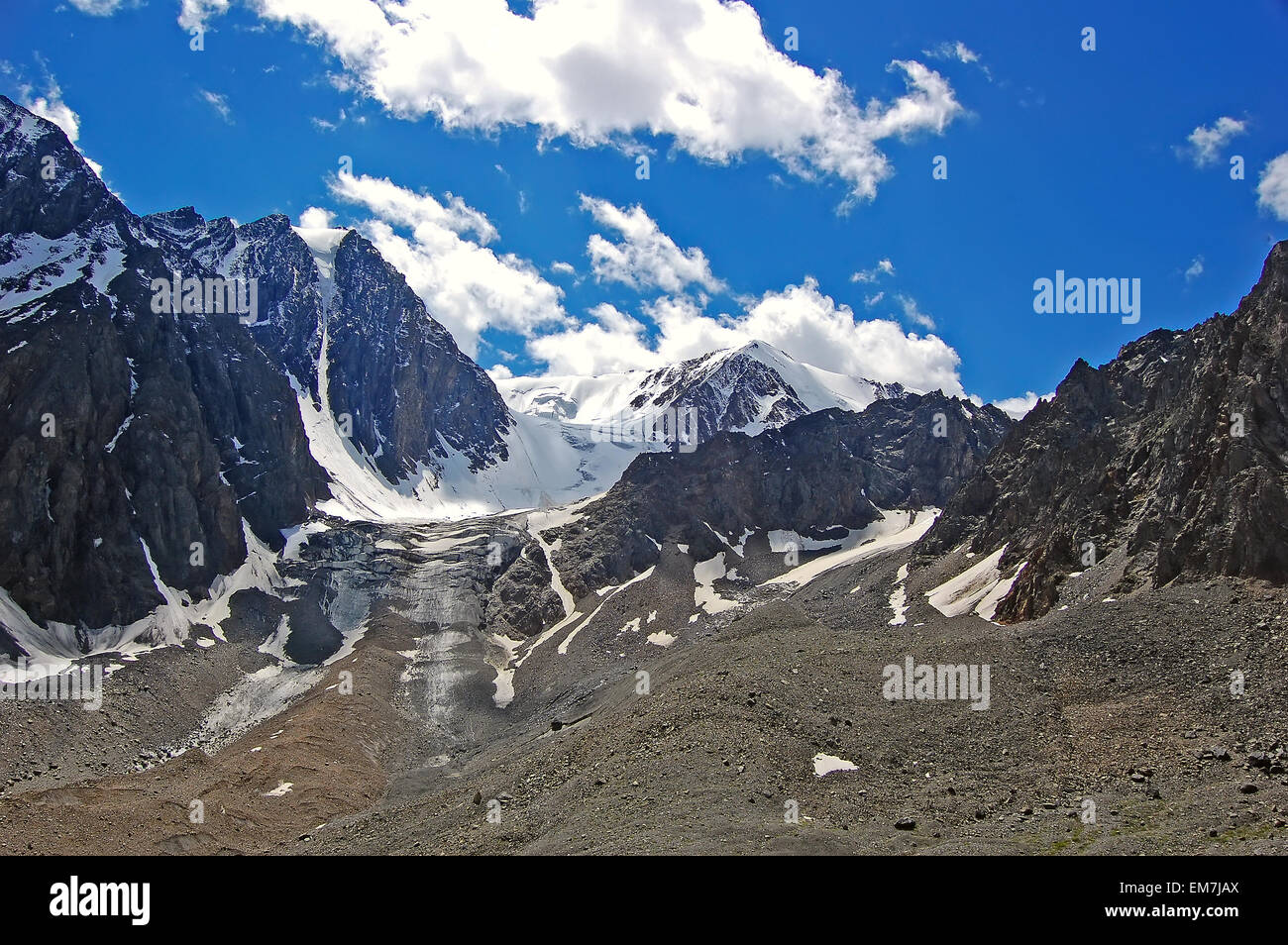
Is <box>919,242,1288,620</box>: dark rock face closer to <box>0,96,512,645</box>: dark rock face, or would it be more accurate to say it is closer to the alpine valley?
the alpine valley

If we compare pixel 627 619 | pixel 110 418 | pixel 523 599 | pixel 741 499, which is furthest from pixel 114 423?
pixel 741 499

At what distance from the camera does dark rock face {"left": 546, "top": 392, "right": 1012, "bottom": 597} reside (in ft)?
490

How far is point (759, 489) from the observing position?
557ft

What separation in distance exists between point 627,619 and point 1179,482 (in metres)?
65.3

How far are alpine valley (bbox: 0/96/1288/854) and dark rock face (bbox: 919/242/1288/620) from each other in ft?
1.25

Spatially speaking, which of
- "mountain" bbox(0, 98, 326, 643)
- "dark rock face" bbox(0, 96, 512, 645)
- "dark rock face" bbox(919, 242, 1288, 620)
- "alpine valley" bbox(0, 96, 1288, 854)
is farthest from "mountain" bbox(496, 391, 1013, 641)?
"dark rock face" bbox(0, 96, 512, 645)

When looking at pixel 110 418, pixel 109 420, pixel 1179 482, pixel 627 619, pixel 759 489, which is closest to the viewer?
pixel 1179 482

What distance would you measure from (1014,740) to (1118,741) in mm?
4680

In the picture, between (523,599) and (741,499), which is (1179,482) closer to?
(523,599)

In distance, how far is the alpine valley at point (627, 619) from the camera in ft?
139

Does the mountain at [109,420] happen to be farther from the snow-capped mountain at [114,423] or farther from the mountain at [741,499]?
the mountain at [741,499]

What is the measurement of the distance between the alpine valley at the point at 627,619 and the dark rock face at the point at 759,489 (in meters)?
0.76
